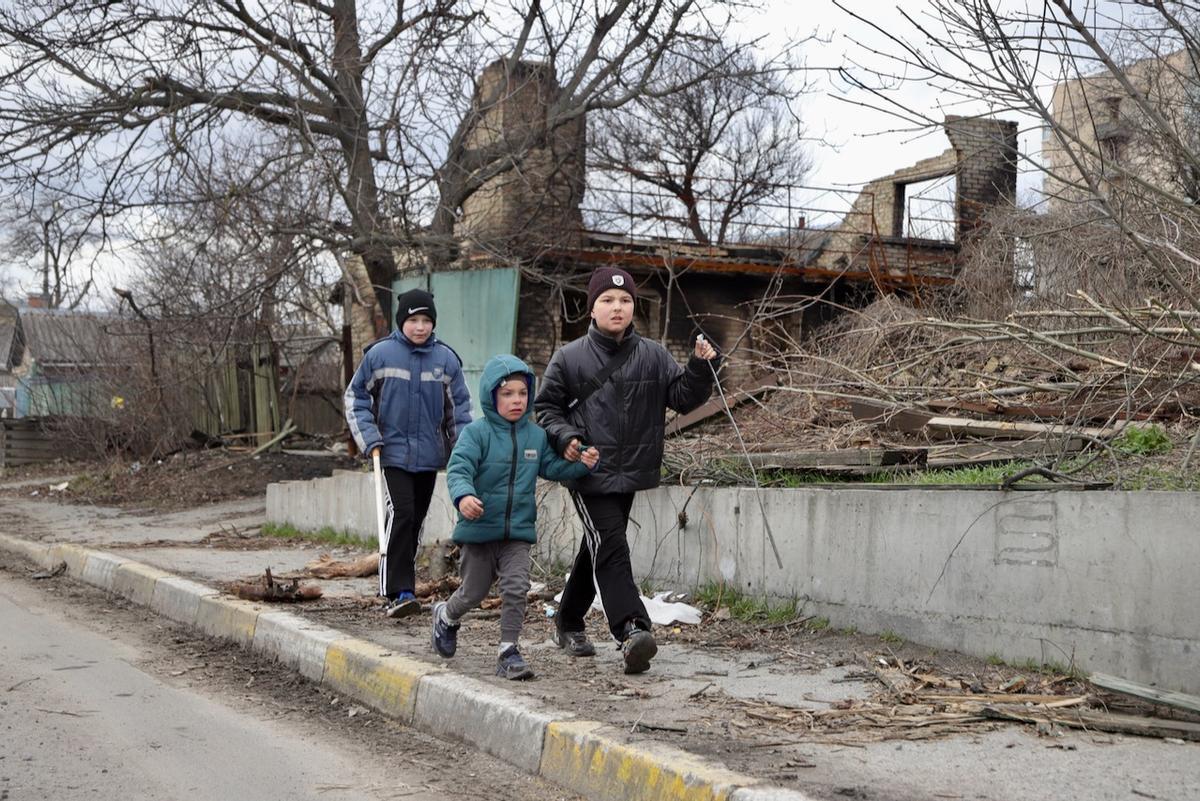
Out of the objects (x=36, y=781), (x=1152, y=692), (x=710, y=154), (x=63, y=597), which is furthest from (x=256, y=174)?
(x=710, y=154)

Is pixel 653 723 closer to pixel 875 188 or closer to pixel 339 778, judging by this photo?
pixel 339 778

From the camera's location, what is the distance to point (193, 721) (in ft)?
17.4

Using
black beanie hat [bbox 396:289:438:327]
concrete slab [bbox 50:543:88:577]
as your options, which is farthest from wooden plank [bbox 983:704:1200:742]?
concrete slab [bbox 50:543:88:577]

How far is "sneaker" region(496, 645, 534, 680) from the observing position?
535 cm

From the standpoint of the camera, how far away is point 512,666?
17.7 ft

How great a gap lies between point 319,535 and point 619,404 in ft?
23.9

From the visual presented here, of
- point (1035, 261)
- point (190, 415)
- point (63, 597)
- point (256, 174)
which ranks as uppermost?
point (256, 174)

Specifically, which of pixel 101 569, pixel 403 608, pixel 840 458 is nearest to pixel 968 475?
pixel 840 458

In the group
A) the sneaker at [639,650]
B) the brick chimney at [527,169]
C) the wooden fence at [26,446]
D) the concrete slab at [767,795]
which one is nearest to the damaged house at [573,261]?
the brick chimney at [527,169]

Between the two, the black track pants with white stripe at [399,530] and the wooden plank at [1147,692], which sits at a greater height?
the black track pants with white stripe at [399,530]

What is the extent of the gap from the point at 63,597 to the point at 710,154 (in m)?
26.4

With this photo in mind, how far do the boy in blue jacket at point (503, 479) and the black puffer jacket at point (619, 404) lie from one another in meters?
0.12

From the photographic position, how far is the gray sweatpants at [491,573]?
560cm

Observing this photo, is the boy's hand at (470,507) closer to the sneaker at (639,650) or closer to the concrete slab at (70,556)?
the sneaker at (639,650)
